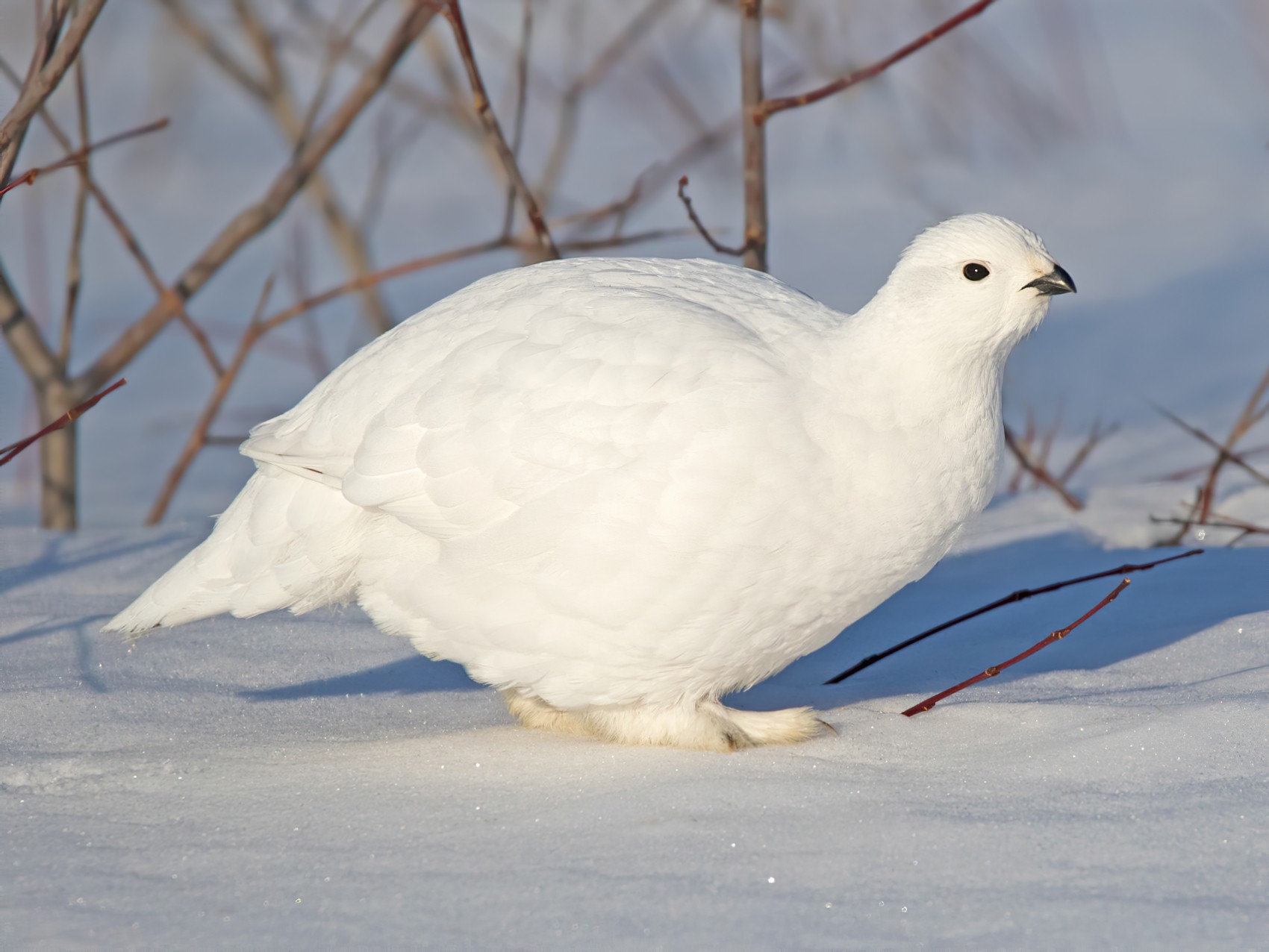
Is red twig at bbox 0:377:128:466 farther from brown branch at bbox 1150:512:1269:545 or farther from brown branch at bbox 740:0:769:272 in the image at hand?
brown branch at bbox 1150:512:1269:545

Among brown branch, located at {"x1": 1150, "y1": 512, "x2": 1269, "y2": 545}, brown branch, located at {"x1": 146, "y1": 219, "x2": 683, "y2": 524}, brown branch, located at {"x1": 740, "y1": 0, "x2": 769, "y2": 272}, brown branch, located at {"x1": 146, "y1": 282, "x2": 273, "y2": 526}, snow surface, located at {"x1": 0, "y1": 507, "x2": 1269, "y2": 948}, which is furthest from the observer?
brown branch, located at {"x1": 146, "y1": 282, "x2": 273, "y2": 526}

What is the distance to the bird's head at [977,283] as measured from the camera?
229cm

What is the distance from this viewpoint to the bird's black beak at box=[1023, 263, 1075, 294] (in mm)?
2264

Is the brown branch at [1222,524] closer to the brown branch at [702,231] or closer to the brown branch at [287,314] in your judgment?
the brown branch at [702,231]

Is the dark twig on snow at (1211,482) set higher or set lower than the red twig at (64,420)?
lower

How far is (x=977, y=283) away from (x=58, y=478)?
9.92 ft

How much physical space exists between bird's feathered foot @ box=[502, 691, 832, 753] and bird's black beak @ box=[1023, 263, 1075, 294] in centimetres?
82

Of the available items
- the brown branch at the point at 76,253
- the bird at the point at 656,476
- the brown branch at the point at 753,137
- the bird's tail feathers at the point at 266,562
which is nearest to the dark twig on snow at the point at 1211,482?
the brown branch at the point at 753,137

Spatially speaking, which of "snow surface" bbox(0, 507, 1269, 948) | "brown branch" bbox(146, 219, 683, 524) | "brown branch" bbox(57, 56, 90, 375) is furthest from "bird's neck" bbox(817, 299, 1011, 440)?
"brown branch" bbox(57, 56, 90, 375)

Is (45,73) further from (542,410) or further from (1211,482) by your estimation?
(1211,482)

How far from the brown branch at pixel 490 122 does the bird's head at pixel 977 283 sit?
1.28 metres

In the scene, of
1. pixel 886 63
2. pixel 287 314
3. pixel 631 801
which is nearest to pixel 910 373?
pixel 631 801

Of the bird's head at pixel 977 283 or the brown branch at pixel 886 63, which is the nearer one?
the bird's head at pixel 977 283

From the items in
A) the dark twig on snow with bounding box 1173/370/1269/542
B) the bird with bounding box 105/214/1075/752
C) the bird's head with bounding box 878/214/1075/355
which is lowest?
the dark twig on snow with bounding box 1173/370/1269/542
